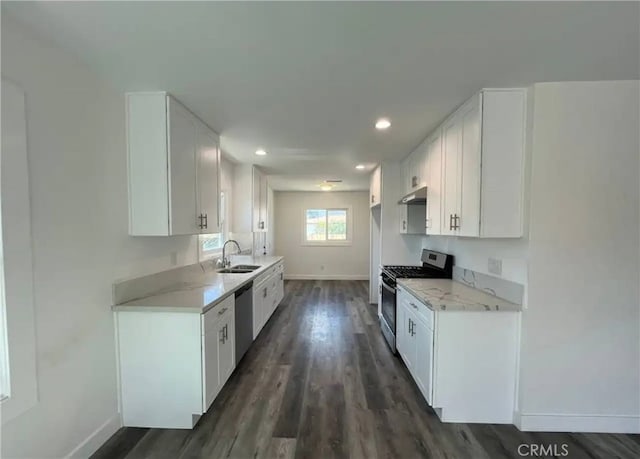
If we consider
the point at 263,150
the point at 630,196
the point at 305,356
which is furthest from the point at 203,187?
the point at 630,196

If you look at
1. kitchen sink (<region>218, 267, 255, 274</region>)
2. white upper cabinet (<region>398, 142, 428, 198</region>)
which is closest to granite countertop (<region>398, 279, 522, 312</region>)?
white upper cabinet (<region>398, 142, 428, 198</region>)

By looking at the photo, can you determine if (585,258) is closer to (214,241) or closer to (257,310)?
(257,310)

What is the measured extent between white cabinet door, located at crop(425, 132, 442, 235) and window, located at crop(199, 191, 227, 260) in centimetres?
270

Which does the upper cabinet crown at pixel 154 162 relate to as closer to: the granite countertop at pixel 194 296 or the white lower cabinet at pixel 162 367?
the granite countertop at pixel 194 296

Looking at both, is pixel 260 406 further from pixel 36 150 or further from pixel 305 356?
pixel 36 150

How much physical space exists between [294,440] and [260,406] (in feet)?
1.61

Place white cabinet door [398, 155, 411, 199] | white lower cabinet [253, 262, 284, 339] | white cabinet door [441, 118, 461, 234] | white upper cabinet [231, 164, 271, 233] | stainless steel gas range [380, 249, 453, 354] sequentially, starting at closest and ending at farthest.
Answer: white cabinet door [441, 118, 461, 234]
stainless steel gas range [380, 249, 453, 354]
white lower cabinet [253, 262, 284, 339]
white cabinet door [398, 155, 411, 199]
white upper cabinet [231, 164, 271, 233]

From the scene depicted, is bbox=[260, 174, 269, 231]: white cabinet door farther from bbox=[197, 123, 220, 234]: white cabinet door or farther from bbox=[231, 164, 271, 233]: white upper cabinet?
bbox=[197, 123, 220, 234]: white cabinet door

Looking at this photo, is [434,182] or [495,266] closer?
[495,266]

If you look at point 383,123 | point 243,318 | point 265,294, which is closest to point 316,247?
point 265,294

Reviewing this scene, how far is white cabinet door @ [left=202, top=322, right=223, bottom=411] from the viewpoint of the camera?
2.07m

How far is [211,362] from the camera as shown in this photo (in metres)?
2.17

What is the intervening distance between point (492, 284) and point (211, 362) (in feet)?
7.89

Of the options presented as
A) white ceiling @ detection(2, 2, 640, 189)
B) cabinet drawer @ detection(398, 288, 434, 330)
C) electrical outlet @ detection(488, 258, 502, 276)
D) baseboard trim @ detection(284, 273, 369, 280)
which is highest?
white ceiling @ detection(2, 2, 640, 189)
